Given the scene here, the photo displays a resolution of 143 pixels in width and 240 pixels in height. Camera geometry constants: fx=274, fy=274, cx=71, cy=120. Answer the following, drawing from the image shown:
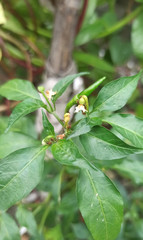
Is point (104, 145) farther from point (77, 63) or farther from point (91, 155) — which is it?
point (77, 63)

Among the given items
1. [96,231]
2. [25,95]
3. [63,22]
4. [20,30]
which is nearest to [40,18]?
[20,30]

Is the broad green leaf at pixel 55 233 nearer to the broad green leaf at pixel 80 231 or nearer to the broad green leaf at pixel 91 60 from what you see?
the broad green leaf at pixel 80 231

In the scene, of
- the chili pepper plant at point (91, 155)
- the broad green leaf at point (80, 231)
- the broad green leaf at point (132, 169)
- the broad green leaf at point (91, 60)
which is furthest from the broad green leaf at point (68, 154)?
the broad green leaf at point (91, 60)

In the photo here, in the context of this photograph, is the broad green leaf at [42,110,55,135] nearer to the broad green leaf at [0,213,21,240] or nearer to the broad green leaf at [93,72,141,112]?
the broad green leaf at [93,72,141,112]

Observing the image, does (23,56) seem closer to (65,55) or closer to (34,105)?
(65,55)

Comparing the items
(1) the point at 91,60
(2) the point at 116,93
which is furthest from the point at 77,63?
(2) the point at 116,93
